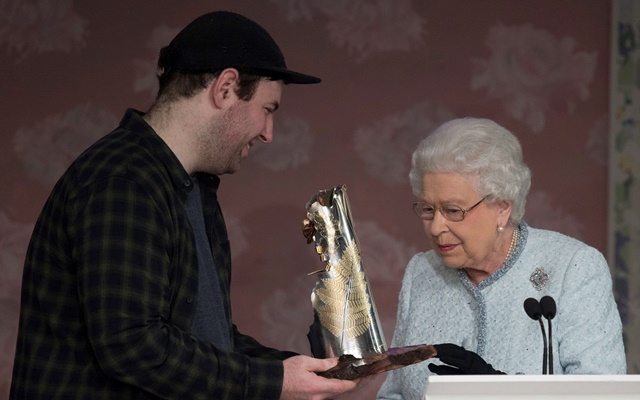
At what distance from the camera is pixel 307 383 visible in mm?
1924

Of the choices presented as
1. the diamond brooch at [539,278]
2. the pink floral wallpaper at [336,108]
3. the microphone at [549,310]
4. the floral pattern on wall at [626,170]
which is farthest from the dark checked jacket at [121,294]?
the floral pattern on wall at [626,170]

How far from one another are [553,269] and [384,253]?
4.84 ft

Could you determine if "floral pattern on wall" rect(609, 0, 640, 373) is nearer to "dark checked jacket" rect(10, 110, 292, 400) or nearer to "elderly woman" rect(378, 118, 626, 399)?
"elderly woman" rect(378, 118, 626, 399)

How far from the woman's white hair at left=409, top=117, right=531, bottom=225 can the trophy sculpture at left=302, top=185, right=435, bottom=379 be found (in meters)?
0.36

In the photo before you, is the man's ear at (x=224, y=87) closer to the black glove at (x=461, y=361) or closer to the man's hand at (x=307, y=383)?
the man's hand at (x=307, y=383)

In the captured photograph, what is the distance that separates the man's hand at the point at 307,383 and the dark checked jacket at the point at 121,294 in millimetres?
21

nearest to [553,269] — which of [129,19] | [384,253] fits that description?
[384,253]

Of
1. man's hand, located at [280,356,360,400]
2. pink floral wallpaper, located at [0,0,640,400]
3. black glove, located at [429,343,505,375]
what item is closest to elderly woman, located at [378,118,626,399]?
black glove, located at [429,343,505,375]

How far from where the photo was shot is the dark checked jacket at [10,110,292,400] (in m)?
1.77

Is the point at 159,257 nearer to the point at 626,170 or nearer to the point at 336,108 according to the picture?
the point at 336,108

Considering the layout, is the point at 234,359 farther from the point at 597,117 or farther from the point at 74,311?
the point at 597,117

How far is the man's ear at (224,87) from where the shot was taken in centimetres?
200

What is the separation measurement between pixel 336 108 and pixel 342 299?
1.83 metres

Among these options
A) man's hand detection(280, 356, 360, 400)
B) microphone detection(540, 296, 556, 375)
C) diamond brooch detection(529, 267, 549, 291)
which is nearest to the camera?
man's hand detection(280, 356, 360, 400)
